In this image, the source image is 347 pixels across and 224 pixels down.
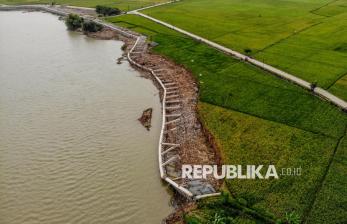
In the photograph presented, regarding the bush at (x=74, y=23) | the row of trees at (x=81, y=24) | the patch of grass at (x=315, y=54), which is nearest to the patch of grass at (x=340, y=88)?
the patch of grass at (x=315, y=54)

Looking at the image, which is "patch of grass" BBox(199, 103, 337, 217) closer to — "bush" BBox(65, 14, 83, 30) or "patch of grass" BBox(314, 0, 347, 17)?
"bush" BBox(65, 14, 83, 30)

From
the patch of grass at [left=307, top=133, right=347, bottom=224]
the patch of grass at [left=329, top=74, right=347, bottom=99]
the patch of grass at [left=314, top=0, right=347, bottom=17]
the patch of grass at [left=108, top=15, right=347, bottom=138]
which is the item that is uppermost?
the patch of grass at [left=314, top=0, right=347, bottom=17]

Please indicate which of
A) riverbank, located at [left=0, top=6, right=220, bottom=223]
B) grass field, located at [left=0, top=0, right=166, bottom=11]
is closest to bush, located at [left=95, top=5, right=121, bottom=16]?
grass field, located at [left=0, top=0, right=166, bottom=11]

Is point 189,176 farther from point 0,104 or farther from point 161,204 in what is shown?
point 0,104

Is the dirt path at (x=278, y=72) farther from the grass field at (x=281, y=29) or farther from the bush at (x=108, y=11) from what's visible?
the bush at (x=108, y=11)

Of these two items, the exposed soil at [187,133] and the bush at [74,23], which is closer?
the exposed soil at [187,133]
